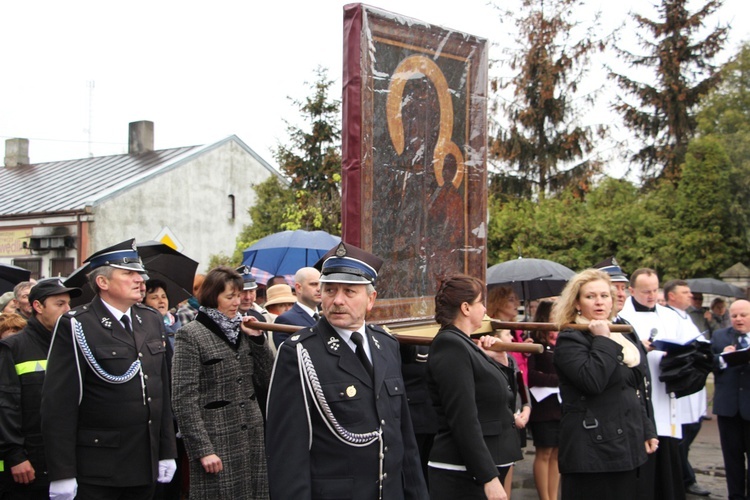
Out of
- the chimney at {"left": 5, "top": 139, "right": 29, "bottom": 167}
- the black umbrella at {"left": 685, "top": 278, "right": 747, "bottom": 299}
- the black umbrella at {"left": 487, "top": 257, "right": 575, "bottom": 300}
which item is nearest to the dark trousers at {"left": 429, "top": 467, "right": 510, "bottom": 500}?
the black umbrella at {"left": 487, "top": 257, "right": 575, "bottom": 300}

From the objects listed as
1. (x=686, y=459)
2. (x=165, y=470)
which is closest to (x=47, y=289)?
(x=165, y=470)

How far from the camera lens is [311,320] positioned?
557cm

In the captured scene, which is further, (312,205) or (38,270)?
(38,270)

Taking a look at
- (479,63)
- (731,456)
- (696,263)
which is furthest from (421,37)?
(696,263)

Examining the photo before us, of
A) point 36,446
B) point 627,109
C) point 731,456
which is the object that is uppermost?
point 627,109

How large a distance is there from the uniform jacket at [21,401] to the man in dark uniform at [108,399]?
772 mm

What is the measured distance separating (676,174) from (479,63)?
21.5 m

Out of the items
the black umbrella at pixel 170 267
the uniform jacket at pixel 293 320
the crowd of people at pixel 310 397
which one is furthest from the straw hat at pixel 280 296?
the uniform jacket at pixel 293 320

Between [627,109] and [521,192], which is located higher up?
[627,109]

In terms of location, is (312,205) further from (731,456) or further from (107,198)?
(731,456)

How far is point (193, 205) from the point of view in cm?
3028

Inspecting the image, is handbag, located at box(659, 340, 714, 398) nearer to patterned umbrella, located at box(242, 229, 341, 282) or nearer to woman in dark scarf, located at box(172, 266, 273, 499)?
woman in dark scarf, located at box(172, 266, 273, 499)

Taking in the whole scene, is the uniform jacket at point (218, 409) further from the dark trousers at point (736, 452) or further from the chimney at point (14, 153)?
the chimney at point (14, 153)

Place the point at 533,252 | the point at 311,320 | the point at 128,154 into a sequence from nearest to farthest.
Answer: the point at 311,320 < the point at 533,252 < the point at 128,154
